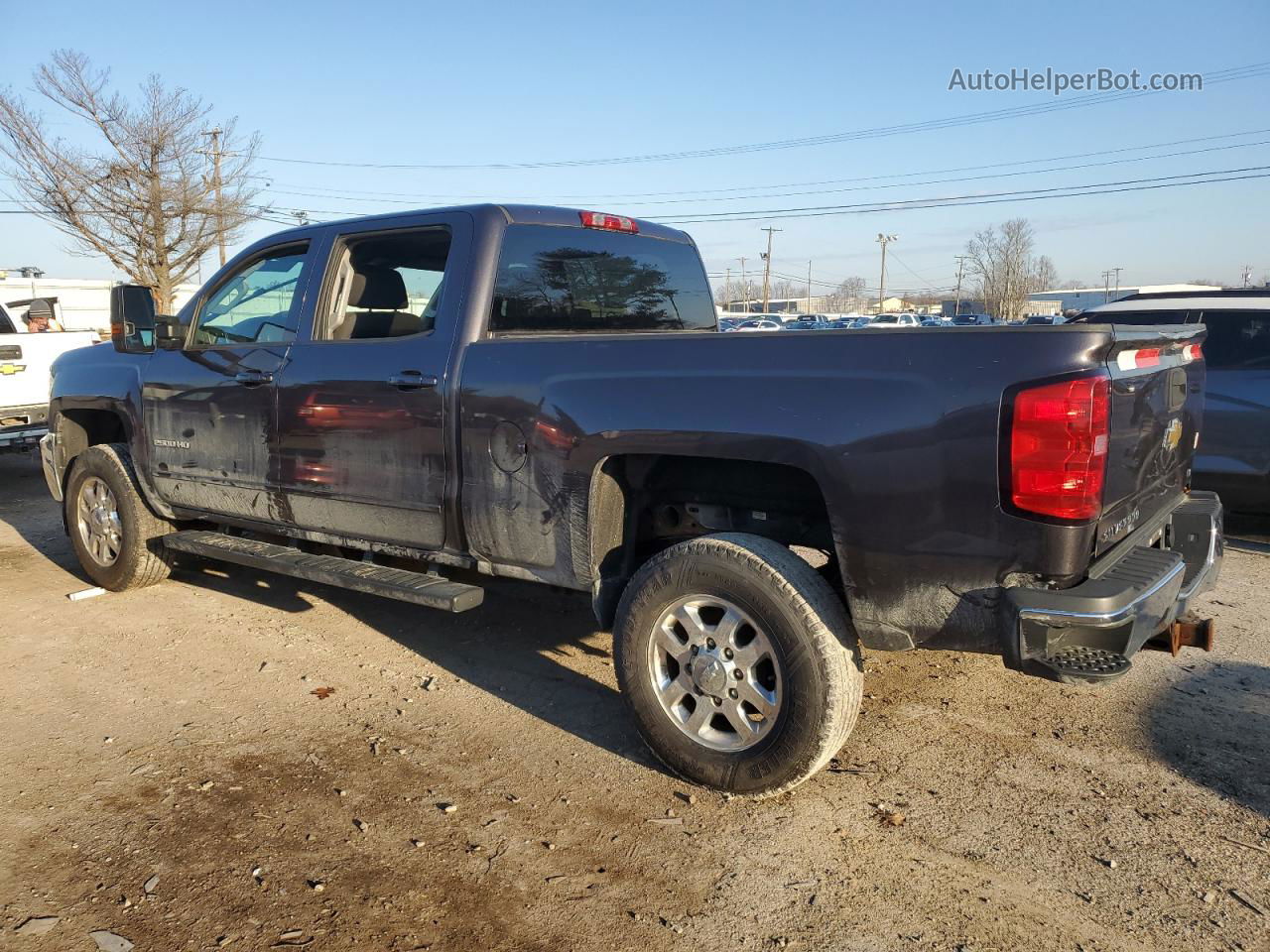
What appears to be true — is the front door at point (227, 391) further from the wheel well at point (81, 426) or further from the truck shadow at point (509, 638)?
the wheel well at point (81, 426)

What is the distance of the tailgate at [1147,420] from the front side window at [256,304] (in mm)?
3626

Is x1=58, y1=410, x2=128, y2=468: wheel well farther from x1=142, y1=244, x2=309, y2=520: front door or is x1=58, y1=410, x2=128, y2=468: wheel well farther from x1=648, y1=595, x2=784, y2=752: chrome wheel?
x1=648, y1=595, x2=784, y2=752: chrome wheel

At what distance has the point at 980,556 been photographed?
2791mm

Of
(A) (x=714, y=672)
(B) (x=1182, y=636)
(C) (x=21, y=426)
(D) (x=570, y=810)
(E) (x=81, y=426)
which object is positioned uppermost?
(E) (x=81, y=426)

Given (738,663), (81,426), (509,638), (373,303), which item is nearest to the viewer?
A: (738,663)

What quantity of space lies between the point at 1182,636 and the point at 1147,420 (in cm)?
78

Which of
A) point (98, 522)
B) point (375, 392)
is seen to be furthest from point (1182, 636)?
point (98, 522)

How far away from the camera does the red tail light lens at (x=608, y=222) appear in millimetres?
4477

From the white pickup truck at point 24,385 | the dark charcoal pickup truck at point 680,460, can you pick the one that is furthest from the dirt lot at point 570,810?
the white pickup truck at point 24,385

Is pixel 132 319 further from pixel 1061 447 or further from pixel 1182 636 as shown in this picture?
Answer: pixel 1182 636

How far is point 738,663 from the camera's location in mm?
3211

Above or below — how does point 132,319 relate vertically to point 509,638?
above

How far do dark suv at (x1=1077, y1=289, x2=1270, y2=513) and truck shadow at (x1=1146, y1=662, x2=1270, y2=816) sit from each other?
8.59ft

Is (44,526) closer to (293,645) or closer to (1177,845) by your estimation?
(293,645)
